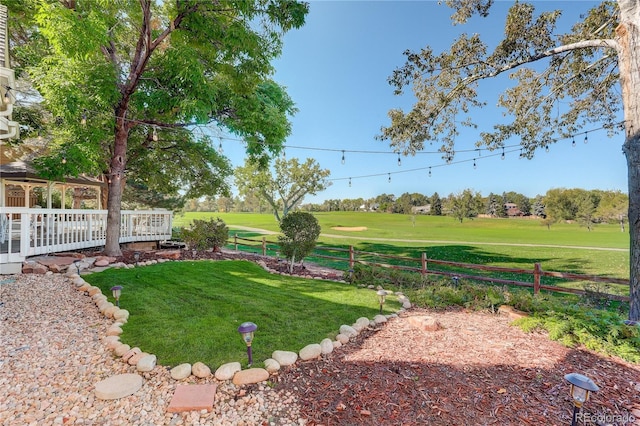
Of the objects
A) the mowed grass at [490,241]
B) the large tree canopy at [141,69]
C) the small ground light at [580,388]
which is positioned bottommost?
the mowed grass at [490,241]

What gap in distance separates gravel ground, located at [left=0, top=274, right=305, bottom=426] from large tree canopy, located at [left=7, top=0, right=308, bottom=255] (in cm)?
383

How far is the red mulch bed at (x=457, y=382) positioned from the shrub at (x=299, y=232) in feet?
14.3

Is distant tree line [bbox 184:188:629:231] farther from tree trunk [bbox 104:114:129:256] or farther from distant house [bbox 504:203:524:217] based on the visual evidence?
tree trunk [bbox 104:114:129:256]

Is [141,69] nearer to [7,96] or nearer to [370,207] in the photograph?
[7,96]

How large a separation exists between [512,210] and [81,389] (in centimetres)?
4559

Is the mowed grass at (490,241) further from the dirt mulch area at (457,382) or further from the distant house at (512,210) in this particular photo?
the dirt mulch area at (457,382)

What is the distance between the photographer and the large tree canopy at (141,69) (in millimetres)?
5090

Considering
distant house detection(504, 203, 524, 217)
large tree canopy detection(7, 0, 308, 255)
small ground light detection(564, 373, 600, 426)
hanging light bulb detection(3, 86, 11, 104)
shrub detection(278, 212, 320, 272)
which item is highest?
large tree canopy detection(7, 0, 308, 255)

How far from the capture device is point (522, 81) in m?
7.00

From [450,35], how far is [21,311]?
34.6ft

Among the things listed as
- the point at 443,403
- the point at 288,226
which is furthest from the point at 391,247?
the point at 443,403

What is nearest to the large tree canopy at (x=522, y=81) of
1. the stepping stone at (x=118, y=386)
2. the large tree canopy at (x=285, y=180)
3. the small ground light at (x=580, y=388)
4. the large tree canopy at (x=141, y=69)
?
the large tree canopy at (x=141, y=69)

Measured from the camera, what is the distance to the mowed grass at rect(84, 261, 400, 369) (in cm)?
298

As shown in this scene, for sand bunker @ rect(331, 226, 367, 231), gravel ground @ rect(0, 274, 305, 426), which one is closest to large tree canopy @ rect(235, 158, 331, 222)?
sand bunker @ rect(331, 226, 367, 231)
